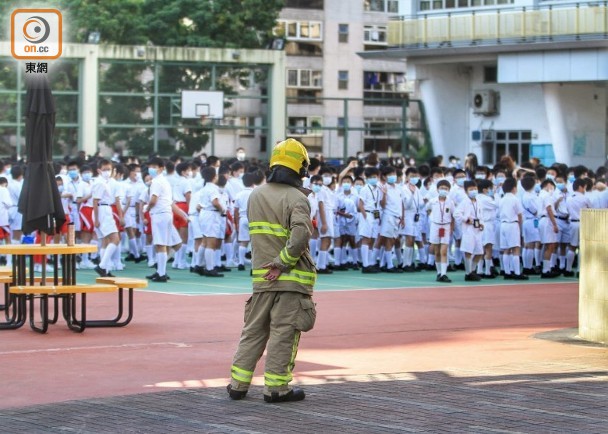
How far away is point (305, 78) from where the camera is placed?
82500mm

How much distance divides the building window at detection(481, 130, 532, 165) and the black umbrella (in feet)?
123

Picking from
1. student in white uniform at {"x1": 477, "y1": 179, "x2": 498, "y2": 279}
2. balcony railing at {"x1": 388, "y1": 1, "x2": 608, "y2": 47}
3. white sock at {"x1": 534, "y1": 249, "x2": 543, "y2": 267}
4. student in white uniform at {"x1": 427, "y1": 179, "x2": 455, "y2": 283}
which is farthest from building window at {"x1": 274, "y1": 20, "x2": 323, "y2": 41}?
student in white uniform at {"x1": 427, "y1": 179, "x2": 455, "y2": 283}

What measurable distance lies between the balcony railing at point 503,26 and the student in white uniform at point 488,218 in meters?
24.0

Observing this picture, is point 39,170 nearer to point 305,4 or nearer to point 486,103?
point 486,103

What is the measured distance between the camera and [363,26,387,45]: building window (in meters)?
83.3

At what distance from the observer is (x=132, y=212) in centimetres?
2780

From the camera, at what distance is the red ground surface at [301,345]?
12492mm

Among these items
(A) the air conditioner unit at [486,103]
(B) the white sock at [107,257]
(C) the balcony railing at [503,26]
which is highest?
(C) the balcony railing at [503,26]

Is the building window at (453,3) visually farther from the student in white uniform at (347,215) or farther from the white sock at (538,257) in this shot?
the white sock at (538,257)

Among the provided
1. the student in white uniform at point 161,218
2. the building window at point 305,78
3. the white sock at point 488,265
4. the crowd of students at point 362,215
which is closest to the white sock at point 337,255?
the crowd of students at point 362,215

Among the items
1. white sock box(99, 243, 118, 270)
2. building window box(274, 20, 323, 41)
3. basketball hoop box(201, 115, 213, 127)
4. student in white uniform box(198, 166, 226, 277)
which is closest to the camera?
white sock box(99, 243, 118, 270)

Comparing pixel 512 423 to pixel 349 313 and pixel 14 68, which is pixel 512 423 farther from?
pixel 14 68

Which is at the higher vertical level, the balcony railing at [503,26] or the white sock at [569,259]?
the balcony railing at [503,26]

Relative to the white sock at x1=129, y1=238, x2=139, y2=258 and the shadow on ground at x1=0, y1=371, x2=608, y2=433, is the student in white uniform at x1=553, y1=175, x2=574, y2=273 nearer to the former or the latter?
the white sock at x1=129, y1=238, x2=139, y2=258
